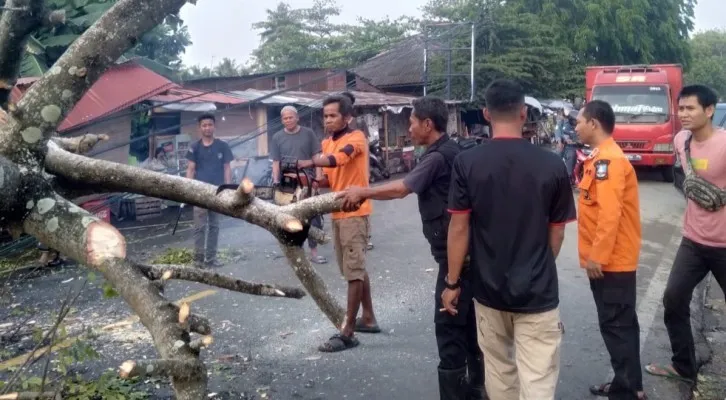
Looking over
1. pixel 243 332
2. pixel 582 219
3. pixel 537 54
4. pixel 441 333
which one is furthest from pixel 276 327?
pixel 537 54

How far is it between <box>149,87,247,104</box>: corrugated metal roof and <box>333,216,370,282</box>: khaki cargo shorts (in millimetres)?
6759

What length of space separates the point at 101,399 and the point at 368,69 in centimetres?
2400

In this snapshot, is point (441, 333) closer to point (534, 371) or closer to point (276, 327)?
point (534, 371)

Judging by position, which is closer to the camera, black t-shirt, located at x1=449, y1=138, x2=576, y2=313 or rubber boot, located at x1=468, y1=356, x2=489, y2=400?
black t-shirt, located at x1=449, y1=138, x2=576, y2=313

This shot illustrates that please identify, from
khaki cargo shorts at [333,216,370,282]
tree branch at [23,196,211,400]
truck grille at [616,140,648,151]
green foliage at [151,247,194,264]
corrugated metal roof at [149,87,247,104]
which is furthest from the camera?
truck grille at [616,140,648,151]

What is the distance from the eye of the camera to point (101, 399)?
3986 millimetres

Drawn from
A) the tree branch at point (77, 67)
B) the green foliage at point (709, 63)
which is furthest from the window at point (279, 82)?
the green foliage at point (709, 63)

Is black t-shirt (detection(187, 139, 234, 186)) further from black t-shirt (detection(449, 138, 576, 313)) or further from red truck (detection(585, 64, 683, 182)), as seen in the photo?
red truck (detection(585, 64, 683, 182))

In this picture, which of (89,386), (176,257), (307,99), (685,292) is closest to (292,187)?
→ (89,386)

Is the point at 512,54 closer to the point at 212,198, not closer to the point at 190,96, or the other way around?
the point at 190,96

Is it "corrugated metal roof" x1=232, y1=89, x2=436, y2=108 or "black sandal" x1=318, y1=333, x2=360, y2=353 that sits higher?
"corrugated metal roof" x1=232, y1=89, x2=436, y2=108

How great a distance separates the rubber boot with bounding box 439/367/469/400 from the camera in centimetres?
363

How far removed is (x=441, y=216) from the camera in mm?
3857

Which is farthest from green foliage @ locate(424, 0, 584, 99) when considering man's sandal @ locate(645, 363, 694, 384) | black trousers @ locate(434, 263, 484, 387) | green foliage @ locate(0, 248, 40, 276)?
black trousers @ locate(434, 263, 484, 387)
